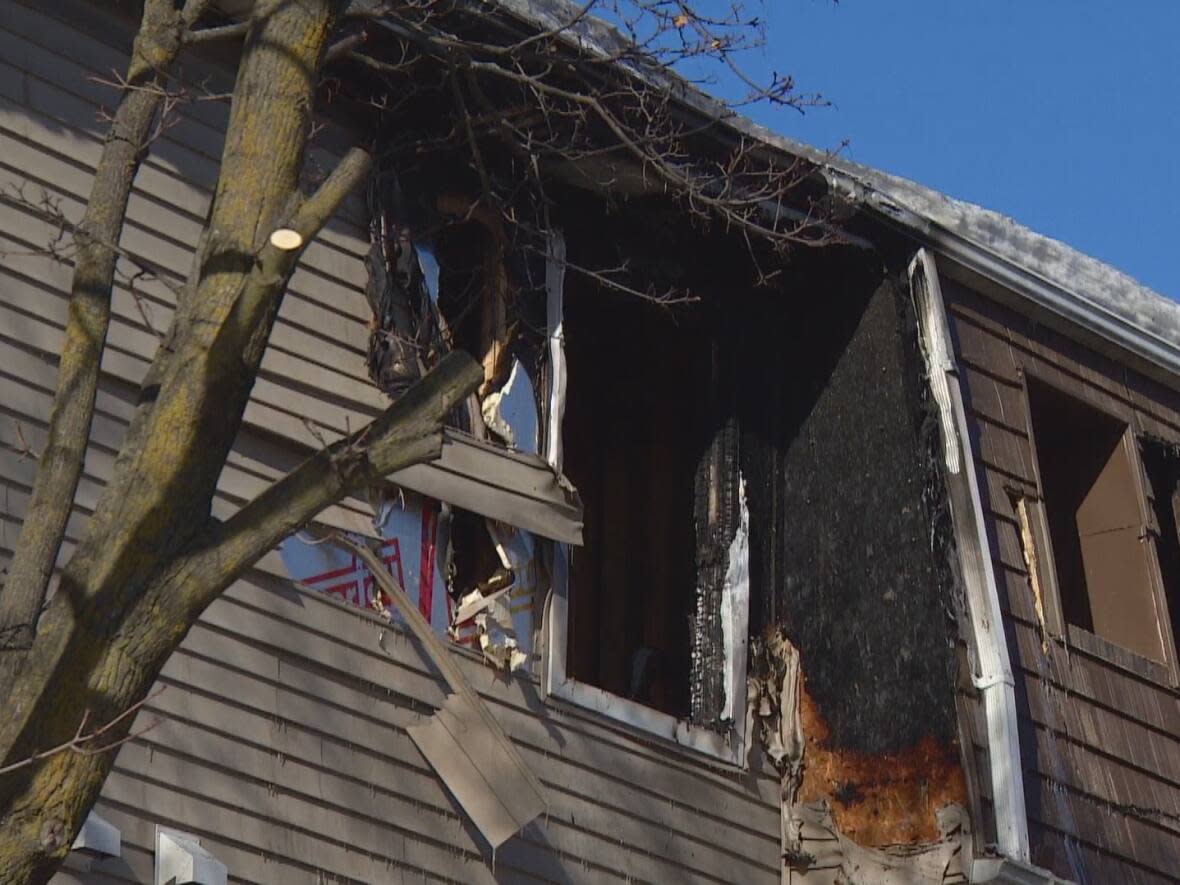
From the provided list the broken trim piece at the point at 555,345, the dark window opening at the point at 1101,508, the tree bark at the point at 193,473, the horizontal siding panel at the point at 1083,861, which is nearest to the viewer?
the tree bark at the point at 193,473

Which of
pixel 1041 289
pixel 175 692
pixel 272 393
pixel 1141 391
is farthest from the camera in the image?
pixel 1141 391

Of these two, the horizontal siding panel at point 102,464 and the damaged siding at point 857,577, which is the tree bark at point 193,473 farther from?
the damaged siding at point 857,577

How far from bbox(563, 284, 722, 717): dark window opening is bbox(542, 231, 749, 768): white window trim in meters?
0.95

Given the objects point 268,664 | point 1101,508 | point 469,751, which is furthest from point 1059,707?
point 268,664

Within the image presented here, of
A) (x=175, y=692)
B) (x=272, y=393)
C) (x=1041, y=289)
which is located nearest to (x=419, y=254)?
(x=272, y=393)

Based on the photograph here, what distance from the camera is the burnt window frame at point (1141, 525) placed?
384 inches

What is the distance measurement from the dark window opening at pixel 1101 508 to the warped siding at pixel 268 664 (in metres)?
2.87

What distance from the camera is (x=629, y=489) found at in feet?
36.6

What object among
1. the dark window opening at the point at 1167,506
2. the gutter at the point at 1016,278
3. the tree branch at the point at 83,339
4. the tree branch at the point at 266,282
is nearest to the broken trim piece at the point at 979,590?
the gutter at the point at 1016,278

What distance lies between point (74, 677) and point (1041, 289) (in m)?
6.58

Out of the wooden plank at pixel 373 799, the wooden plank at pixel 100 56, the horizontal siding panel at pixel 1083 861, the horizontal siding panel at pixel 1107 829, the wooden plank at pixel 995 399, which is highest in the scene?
the wooden plank at pixel 995 399

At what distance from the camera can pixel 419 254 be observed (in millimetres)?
8797

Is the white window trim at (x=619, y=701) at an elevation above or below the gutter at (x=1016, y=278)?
below

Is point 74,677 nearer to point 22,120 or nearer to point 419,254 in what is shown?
point 22,120
